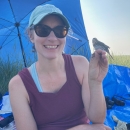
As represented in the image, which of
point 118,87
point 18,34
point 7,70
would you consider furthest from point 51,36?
point 18,34

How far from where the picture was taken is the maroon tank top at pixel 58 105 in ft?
5.12

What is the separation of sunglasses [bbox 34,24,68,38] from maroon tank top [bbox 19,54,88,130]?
1.08 feet

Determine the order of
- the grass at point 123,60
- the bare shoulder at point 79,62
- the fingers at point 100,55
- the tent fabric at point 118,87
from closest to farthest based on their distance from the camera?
the fingers at point 100,55, the bare shoulder at point 79,62, the tent fabric at point 118,87, the grass at point 123,60

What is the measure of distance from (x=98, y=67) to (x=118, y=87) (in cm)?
232

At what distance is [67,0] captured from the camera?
5004 millimetres

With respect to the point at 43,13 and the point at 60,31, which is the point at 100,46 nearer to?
the point at 60,31

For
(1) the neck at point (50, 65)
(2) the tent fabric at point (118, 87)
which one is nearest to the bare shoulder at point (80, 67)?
(1) the neck at point (50, 65)

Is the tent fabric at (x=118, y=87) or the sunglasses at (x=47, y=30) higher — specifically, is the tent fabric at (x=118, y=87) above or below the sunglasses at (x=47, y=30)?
below

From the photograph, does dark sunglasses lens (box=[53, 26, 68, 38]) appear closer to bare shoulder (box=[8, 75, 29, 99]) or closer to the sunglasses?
the sunglasses

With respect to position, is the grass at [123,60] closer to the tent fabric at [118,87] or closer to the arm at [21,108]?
the tent fabric at [118,87]

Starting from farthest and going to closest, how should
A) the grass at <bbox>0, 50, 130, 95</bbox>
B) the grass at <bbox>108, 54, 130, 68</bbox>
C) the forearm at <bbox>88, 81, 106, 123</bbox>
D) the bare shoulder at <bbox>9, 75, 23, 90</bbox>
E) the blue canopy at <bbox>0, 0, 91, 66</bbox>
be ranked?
the grass at <bbox>108, 54, 130, 68</bbox> → the blue canopy at <bbox>0, 0, 91, 66</bbox> → the grass at <bbox>0, 50, 130, 95</bbox> → the bare shoulder at <bbox>9, 75, 23, 90</bbox> → the forearm at <bbox>88, 81, 106, 123</bbox>

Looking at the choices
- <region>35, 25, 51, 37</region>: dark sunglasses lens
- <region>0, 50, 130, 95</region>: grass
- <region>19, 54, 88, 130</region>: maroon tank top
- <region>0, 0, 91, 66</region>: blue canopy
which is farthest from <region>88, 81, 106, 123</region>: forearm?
<region>0, 0, 91, 66</region>: blue canopy

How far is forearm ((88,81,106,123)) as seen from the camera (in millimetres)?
1473

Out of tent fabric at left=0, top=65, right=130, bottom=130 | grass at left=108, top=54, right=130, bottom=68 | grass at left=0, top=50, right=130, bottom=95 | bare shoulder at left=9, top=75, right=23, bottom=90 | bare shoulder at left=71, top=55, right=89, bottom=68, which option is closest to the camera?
bare shoulder at left=9, top=75, right=23, bottom=90
